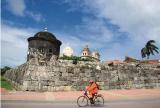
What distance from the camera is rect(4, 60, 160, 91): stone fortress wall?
21.5m

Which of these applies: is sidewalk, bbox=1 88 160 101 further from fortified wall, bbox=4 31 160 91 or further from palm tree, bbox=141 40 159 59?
palm tree, bbox=141 40 159 59

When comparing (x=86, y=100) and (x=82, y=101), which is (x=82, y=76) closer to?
(x=86, y=100)

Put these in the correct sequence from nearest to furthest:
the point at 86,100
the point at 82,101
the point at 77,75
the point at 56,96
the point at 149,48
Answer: the point at 82,101 → the point at 86,100 → the point at 56,96 → the point at 77,75 → the point at 149,48

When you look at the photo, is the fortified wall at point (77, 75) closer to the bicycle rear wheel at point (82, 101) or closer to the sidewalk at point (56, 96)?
the sidewalk at point (56, 96)

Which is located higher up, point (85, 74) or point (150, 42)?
point (150, 42)

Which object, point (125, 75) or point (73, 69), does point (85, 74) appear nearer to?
point (73, 69)

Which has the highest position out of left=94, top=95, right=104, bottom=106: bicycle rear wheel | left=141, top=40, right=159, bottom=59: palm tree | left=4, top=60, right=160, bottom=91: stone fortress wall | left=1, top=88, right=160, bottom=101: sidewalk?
left=141, top=40, right=159, bottom=59: palm tree

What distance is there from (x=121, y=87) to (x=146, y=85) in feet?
9.79

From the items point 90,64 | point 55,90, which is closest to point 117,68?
point 90,64

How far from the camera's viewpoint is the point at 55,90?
854 inches

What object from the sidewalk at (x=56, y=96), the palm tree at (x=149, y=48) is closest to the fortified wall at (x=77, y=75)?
the sidewalk at (x=56, y=96)

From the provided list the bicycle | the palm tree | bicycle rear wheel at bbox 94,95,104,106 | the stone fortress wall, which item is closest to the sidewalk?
bicycle rear wheel at bbox 94,95,104,106

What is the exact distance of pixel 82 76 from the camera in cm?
2331

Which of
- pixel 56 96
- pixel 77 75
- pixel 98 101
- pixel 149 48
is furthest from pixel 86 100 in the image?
pixel 149 48
